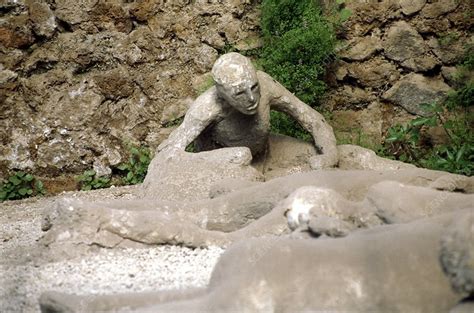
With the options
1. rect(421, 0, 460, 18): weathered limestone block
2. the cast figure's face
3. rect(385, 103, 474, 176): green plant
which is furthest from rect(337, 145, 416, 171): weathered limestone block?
rect(421, 0, 460, 18): weathered limestone block

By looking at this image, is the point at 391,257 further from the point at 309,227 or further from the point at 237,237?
the point at 237,237

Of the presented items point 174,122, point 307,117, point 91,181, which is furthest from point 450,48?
point 91,181

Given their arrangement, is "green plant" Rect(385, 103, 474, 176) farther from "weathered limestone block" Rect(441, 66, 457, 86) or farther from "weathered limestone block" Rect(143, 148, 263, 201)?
"weathered limestone block" Rect(143, 148, 263, 201)

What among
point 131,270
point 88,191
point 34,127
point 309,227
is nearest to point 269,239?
point 309,227

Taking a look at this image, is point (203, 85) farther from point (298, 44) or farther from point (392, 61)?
point (392, 61)

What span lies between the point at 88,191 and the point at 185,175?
1642 mm

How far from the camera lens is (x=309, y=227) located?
2.66 meters

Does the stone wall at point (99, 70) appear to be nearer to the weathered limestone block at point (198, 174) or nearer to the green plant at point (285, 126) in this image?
the green plant at point (285, 126)

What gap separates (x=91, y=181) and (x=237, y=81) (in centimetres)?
200

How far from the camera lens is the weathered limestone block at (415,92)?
17.6ft

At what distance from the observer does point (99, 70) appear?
551 centimetres

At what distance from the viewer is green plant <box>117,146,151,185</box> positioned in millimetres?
5469

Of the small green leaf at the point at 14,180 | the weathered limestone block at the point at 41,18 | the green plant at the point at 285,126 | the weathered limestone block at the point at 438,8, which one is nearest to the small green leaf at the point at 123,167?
the small green leaf at the point at 14,180

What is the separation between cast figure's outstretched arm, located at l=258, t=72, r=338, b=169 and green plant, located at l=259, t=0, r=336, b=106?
35.6 inches
